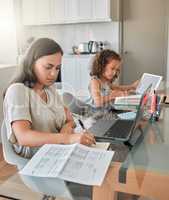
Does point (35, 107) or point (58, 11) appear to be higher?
point (58, 11)

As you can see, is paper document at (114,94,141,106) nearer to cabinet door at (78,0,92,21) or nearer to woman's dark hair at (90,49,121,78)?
woman's dark hair at (90,49,121,78)

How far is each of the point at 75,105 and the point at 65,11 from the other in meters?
2.78

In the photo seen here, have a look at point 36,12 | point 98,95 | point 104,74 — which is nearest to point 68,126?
point 98,95

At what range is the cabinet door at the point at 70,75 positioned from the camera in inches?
162

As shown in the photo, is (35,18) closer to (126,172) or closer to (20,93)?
(20,93)

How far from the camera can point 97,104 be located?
6.32 feet

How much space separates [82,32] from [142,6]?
3.55ft

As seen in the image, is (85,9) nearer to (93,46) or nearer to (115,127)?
(93,46)

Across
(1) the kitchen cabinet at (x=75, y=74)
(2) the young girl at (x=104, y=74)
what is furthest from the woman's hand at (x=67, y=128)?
(1) the kitchen cabinet at (x=75, y=74)

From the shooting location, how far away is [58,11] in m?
4.20

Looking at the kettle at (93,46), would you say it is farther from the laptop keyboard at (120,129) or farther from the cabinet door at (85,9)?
the laptop keyboard at (120,129)

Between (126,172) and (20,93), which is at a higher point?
(20,93)

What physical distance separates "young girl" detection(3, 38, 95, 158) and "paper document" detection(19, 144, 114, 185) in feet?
0.27

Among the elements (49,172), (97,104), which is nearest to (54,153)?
(49,172)
